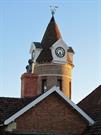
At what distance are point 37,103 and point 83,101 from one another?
24.6ft

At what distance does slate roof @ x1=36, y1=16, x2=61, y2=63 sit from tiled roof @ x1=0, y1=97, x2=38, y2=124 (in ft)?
75.0

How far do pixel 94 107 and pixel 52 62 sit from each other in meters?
21.1

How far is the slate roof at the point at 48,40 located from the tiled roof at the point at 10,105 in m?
22.9

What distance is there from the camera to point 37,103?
22.7 metres

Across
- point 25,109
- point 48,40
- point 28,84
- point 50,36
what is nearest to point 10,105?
point 25,109

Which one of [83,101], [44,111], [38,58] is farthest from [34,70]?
[44,111]

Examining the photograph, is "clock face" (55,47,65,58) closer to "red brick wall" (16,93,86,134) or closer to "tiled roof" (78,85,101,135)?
"tiled roof" (78,85,101,135)

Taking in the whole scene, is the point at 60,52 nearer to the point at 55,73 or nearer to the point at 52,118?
the point at 55,73

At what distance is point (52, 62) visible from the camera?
4706 centimetres

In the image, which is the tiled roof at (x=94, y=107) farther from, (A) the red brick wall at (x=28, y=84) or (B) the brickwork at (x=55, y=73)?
(B) the brickwork at (x=55, y=73)

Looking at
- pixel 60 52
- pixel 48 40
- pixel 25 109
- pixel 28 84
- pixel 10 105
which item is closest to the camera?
Answer: pixel 25 109

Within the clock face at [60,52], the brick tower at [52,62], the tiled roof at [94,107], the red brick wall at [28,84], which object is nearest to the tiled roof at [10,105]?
the red brick wall at [28,84]

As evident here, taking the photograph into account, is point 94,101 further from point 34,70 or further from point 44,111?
point 34,70

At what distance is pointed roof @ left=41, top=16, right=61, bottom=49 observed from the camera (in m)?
48.7
